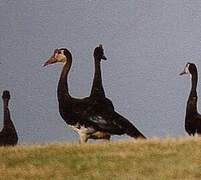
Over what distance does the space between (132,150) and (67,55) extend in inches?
263

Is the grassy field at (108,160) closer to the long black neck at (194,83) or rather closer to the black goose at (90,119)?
the black goose at (90,119)

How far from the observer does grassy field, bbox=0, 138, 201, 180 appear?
49.0 ft

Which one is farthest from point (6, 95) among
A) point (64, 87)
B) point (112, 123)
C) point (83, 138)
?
point (83, 138)


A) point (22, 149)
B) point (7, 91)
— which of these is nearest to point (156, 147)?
point (22, 149)

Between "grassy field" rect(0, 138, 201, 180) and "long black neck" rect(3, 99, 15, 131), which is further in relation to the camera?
"long black neck" rect(3, 99, 15, 131)

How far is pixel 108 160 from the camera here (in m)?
16.5

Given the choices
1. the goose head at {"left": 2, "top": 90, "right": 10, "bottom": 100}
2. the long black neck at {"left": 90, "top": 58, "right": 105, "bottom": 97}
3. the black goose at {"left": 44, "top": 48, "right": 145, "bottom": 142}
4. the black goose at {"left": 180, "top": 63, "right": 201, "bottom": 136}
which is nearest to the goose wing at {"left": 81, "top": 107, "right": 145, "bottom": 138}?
the black goose at {"left": 44, "top": 48, "right": 145, "bottom": 142}

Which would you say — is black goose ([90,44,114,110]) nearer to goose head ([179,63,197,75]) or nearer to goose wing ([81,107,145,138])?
goose wing ([81,107,145,138])

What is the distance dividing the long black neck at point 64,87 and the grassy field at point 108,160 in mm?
3058

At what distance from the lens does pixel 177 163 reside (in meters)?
15.7

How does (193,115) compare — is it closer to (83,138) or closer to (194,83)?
(194,83)

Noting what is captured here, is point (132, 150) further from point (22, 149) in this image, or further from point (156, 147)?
point (22, 149)

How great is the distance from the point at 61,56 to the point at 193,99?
4703mm

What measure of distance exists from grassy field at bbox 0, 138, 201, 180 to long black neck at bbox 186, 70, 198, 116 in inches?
184
